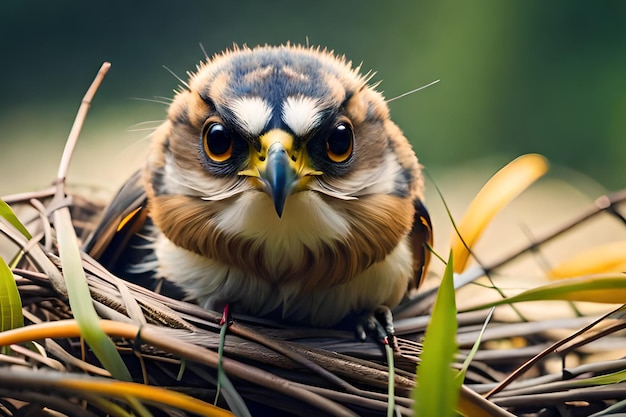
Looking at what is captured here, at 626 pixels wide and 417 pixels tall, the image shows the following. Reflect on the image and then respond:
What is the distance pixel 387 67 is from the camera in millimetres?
1639

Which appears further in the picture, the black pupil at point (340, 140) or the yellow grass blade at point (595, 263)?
the yellow grass blade at point (595, 263)

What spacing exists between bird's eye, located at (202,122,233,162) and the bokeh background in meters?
0.48

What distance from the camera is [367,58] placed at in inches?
62.4

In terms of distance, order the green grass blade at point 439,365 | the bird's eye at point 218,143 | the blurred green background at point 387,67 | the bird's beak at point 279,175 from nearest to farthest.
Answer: the green grass blade at point 439,365 → the bird's beak at point 279,175 → the bird's eye at point 218,143 → the blurred green background at point 387,67

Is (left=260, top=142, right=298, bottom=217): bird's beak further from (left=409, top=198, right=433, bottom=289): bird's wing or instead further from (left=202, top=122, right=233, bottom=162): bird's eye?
(left=409, top=198, right=433, bottom=289): bird's wing

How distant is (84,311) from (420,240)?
1.91 feet

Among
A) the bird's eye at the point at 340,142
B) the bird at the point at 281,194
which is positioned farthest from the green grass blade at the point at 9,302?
the bird's eye at the point at 340,142

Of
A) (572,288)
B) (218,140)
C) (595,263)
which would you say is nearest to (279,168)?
(218,140)

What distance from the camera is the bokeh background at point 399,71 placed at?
1564 mm

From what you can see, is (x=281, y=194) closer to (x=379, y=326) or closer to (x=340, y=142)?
(x=340, y=142)

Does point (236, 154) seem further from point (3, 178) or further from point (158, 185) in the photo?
point (3, 178)

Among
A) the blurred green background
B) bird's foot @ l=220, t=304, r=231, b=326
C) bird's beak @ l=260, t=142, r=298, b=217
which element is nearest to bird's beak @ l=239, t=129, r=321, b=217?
bird's beak @ l=260, t=142, r=298, b=217

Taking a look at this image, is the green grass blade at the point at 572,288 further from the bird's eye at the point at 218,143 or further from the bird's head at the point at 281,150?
the bird's eye at the point at 218,143

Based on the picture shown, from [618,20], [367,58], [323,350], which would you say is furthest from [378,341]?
[618,20]
